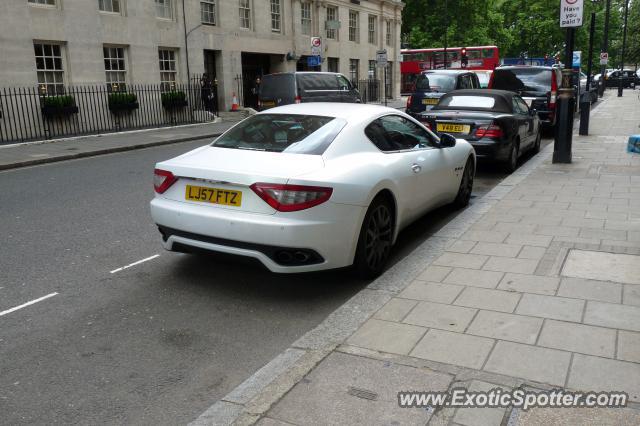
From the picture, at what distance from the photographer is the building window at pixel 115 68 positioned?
20.1 m

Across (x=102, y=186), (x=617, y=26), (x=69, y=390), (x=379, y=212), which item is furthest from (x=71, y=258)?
(x=617, y=26)

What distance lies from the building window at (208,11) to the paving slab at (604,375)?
2328 centimetres

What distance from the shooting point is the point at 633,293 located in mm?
4328

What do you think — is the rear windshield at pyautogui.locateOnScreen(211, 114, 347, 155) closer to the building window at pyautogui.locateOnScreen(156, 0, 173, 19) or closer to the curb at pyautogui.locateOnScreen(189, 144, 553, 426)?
the curb at pyautogui.locateOnScreen(189, 144, 553, 426)

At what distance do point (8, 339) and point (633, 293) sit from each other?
4.47 meters

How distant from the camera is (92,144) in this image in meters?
15.8

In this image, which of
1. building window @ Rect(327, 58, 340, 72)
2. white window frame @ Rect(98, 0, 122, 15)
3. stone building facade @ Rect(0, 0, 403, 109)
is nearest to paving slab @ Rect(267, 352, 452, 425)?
stone building facade @ Rect(0, 0, 403, 109)

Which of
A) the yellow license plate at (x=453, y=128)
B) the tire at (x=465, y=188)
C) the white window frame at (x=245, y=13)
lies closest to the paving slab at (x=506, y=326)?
the tire at (x=465, y=188)

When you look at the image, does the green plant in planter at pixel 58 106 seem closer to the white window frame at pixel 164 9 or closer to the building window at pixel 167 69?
the building window at pixel 167 69

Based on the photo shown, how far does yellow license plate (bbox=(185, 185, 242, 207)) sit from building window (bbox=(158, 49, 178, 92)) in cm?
1869

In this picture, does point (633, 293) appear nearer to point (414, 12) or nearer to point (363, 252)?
point (363, 252)

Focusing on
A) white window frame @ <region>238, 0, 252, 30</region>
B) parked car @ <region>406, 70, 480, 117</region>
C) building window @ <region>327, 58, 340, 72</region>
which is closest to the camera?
parked car @ <region>406, 70, 480, 117</region>

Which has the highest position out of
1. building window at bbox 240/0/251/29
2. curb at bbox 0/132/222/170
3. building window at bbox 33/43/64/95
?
building window at bbox 240/0/251/29

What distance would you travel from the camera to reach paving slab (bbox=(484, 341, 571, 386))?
123 inches
